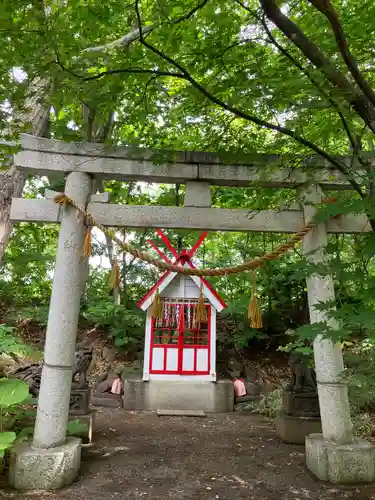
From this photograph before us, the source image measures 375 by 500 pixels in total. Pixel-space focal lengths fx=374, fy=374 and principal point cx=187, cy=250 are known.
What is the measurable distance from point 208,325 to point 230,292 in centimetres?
245

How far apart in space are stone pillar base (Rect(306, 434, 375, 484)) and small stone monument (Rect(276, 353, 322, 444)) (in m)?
1.56

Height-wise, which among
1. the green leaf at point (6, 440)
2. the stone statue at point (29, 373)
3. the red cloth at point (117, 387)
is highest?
the stone statue at point (29, 373)

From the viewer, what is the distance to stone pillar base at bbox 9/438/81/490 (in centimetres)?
326

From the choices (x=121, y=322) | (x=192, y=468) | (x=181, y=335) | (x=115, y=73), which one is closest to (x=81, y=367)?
(x=192, y=468)

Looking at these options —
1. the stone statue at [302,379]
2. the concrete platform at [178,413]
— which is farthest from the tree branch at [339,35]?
the concrete platform at [178,413]

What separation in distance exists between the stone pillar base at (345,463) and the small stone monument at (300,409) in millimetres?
1558

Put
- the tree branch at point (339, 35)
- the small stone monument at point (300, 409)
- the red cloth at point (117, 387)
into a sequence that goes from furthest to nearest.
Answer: the red cloth at point (117, 387) → the small stone monument at point (300, 409) → the tree branch at point (339, 35)

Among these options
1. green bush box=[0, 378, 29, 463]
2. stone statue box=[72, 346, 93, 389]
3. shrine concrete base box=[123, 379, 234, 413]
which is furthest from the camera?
shrine concrete base box=[123, 379, 234, 413]

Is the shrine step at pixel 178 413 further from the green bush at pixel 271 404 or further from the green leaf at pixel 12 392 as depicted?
the green leaf at pixel 12 392

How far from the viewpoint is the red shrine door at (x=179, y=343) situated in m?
8.38

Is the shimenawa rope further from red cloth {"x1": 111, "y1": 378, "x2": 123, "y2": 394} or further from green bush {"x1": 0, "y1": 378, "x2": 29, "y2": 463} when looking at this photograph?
red cloth {"x1": 111, "y1": 378, "x2": 123, "y2": 394}

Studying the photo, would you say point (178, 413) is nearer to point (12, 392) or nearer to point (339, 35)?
point (12, 392)

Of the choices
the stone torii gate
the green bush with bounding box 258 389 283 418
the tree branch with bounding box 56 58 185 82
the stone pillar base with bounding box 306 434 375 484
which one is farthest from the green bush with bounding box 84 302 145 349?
the tree branch with bounding box 56 58 185 82

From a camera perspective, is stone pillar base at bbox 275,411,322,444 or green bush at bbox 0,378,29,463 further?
stone pillar base at bbox 275,411,322,444
